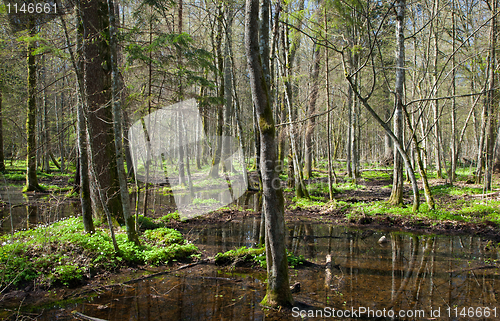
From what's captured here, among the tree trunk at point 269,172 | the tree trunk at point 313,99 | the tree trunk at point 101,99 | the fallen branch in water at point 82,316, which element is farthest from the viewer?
the tree trunk at point 313,99

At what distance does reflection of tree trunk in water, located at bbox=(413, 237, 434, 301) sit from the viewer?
4676 millimetres

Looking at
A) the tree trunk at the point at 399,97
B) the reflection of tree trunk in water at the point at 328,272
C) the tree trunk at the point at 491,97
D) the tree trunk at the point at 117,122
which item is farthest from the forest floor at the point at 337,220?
the reflection of tree trunk in water at the point at 328,272

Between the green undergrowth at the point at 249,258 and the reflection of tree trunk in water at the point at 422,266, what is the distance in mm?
2049

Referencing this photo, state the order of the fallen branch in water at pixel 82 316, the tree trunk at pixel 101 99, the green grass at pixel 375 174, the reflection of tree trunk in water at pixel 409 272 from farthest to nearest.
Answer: the green grass at pixel 375 174, the tree trunk at pixel 101 99, the reflection of tree trunk in water at pixel 409 272, the fallen branch in water at pixel 82 316

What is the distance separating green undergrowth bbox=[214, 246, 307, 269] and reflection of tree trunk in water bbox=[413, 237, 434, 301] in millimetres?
2049

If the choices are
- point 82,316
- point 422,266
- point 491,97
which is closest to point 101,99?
point 82,316

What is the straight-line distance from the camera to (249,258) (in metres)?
6.12

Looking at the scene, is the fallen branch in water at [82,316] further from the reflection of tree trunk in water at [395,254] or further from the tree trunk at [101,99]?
the reflection of tree trunk in water at [395,254]

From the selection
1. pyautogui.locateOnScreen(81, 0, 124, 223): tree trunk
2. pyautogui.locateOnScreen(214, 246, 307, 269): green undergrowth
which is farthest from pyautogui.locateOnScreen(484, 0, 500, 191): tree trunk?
pyautogui.locateOnScreen(81, 0, 124, 223): tree trunk

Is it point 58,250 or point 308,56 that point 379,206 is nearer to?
point 58,250

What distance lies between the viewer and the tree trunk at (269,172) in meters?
3.92

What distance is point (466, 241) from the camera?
299 inches

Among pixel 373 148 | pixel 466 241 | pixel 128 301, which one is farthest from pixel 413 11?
pixel 373 148

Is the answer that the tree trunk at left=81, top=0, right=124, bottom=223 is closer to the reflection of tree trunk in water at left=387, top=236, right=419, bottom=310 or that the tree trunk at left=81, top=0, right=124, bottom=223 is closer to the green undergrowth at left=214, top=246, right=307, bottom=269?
the green undergrowth at left=214, top=246, right=307, bottom=269
